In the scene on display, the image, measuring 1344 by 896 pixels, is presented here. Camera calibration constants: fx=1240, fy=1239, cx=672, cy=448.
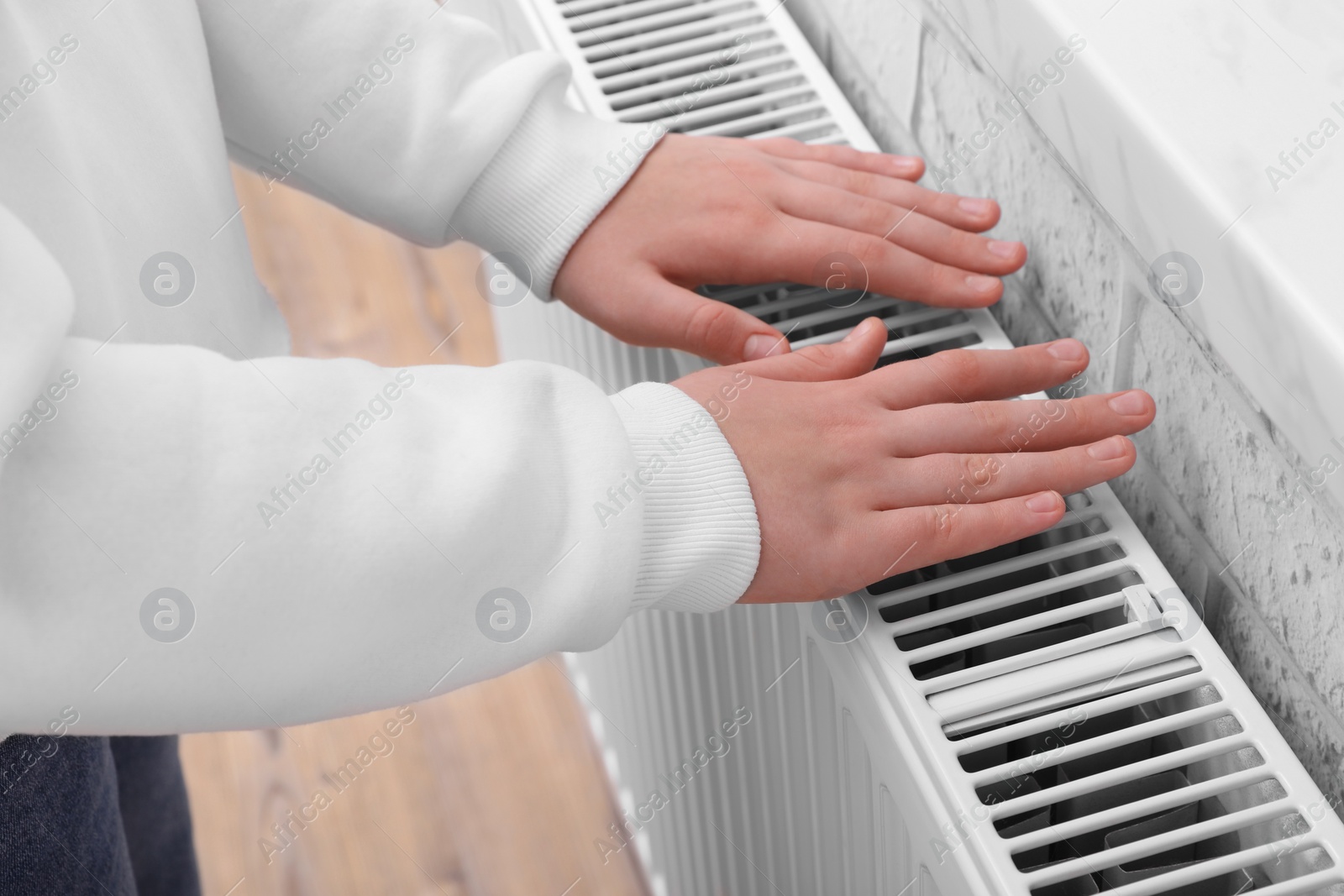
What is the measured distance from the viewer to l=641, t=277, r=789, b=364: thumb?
61 cm

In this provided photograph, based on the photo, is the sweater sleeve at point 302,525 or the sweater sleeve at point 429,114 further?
the sweater sleeve at point 429,114

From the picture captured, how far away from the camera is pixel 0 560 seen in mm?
407

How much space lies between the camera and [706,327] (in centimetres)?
61

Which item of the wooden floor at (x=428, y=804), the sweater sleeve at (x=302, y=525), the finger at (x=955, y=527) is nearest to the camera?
the sweater sleeve at (x=302, y=525)

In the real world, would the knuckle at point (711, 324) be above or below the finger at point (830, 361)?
below

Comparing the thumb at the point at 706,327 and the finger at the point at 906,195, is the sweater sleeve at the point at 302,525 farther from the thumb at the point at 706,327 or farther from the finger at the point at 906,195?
the finger at the point at 906,195

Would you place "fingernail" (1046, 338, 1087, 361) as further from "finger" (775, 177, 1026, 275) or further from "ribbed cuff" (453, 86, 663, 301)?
"ribbed cuff" (453, 86, 663, 301)

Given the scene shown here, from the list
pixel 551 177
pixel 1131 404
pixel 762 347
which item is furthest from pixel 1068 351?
pixel 551 177

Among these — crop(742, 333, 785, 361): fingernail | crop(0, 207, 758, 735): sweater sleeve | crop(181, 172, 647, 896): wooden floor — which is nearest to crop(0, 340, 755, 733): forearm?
crop(0, 207, 758, 735): sweater sleeve

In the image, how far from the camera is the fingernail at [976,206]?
64cm

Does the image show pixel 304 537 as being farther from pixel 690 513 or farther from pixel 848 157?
pixel 848 157

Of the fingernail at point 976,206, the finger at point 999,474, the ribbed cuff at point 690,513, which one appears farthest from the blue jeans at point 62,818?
the fingernail at point 976,206

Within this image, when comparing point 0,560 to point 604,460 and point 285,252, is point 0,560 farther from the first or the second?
point 285,252

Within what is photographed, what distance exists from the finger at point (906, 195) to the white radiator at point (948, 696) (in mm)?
49
